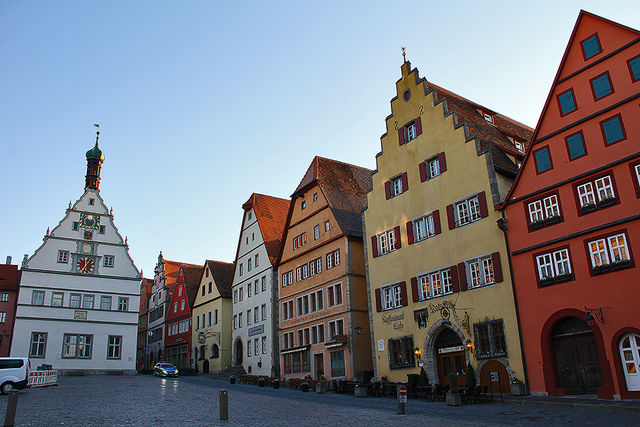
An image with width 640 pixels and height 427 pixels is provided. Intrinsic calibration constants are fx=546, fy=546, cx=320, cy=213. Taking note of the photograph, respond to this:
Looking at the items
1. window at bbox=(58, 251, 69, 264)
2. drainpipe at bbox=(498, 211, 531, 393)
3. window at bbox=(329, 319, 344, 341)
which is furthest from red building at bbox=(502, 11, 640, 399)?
window at bbox=(58, 251, 69, 264)

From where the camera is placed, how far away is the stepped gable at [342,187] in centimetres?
3912

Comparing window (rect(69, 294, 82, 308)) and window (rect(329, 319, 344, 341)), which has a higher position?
window (rect(69, 294, 82, 308))

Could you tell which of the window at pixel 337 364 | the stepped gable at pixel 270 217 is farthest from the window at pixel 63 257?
the window at pixel 337 364

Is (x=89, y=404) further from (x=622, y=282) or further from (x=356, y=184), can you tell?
(x=356, y=184)

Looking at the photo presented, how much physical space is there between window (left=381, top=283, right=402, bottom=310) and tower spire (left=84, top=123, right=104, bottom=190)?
36927 mm

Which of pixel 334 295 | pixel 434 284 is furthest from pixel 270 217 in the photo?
pixel 434 284

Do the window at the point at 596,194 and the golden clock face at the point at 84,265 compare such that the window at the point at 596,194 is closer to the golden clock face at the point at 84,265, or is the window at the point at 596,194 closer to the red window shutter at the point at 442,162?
the red window shutter at the point at 442,162

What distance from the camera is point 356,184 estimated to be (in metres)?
44.5

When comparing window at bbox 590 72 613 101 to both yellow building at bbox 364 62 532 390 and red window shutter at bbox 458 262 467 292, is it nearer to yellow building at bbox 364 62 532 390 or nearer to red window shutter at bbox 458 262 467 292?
yellow building at bbox 364 62 532 390

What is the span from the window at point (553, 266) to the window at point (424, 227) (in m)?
6.45

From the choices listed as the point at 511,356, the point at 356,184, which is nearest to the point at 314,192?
the point at 356,184

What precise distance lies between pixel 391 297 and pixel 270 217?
862 inches

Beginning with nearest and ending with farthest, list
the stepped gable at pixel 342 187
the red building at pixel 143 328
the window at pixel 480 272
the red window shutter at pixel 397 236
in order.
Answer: the window at pixel 480 272, the red window shutter at pixel 397 236, the stepped gable at pixel 342 187, the red building at pixel 143 328

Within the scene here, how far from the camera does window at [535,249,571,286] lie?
23062mm
